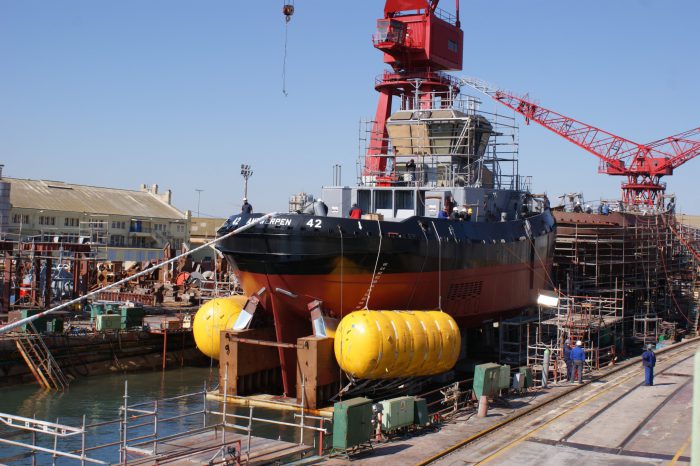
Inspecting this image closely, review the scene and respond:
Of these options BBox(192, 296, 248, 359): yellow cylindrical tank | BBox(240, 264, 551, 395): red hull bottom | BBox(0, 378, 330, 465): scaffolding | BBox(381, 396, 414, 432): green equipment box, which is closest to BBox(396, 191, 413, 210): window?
BBox(240, 264, 551, 395): red hull bottom

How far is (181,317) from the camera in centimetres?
4203

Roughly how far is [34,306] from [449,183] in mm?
20712

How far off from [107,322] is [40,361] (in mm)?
4950

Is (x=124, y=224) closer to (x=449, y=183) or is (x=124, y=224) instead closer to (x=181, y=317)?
(x=181, y=317)

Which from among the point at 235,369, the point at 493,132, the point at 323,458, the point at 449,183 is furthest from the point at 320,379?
the point at 493,132

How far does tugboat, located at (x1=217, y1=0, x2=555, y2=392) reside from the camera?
2566 cm

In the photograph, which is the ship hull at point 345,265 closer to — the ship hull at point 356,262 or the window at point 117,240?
the ship hull at point 356,262

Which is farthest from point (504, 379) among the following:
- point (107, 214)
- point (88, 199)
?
point (88, 199)

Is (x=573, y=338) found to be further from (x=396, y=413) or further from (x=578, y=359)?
(x=396, y=413)

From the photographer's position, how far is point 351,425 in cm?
1847

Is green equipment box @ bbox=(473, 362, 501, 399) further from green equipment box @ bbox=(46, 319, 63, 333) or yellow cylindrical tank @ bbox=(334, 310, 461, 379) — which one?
green equipment box @ bbox=(46, 319, 63, 333)

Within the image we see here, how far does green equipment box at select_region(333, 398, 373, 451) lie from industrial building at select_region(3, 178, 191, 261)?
53422 mm

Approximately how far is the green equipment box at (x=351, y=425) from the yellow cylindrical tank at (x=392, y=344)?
3.97 metres

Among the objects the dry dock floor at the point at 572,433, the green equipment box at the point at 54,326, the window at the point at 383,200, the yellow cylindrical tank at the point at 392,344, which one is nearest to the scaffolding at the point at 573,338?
the dry dock floor at the point at 572,433
